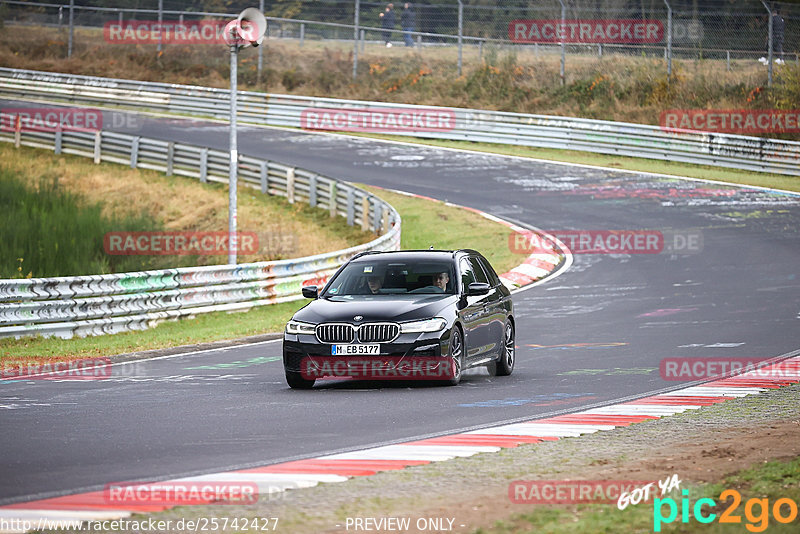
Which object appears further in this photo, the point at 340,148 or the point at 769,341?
the point at 340,148

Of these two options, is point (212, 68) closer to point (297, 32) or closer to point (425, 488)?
point (297, 32)

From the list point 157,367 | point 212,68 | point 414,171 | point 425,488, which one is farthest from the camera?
point 212,68

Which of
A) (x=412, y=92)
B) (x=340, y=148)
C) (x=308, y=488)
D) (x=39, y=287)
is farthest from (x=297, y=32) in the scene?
(x=308, y=488)

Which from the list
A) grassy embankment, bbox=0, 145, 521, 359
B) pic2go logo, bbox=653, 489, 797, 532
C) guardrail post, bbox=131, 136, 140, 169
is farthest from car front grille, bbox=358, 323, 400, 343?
guardrail post, bbox=131, 136, 140, 169

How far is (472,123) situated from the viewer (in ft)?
150

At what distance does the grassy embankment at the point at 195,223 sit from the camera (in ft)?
61.8

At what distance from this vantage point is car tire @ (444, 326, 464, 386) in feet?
43.1

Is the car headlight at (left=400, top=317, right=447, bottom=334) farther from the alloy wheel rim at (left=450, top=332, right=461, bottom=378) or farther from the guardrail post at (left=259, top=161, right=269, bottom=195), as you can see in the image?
the guardrail post at (left=259, top=161, right=269, bottom=195)

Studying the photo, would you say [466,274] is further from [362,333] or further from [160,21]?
[160,21]

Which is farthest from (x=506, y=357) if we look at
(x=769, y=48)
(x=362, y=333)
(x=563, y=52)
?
(x=563, y=52)

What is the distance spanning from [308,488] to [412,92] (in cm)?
4667

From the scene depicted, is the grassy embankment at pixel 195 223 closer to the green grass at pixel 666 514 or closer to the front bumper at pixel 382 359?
the front bumper at pixel 382 359

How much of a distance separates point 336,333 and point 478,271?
108 inches

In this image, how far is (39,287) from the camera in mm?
18531
